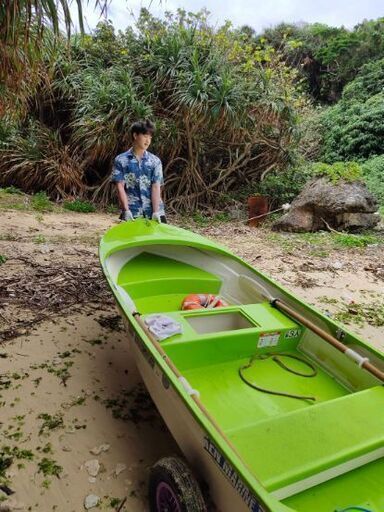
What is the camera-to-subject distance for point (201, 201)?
932cm

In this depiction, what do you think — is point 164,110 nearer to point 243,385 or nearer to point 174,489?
point 243,385

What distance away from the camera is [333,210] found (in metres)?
7.86

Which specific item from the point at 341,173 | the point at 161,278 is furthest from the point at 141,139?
the point at 341,173

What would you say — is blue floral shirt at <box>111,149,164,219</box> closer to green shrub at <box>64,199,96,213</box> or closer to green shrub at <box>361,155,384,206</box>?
green shrub at <box>64,199,96,213</box>

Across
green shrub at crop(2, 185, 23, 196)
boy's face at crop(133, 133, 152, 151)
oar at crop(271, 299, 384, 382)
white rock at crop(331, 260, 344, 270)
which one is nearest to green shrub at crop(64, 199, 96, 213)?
green shrub at crop(2, 185, 23, 196)

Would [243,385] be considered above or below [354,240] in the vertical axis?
below

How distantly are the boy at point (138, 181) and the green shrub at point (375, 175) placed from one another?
300 inches

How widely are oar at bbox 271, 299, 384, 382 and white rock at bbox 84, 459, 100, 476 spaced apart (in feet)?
5.32

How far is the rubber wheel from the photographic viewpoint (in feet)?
5.72

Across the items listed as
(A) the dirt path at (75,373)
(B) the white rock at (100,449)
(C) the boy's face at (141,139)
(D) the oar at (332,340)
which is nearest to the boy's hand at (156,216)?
(C) the boy's face at (141,139)

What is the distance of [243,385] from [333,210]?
6133 mm

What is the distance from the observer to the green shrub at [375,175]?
10421mm

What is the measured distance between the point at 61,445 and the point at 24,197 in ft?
21.9

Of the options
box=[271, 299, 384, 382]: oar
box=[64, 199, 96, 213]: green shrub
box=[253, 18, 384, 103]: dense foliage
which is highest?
box=[253, 18, 384, 103]: dense foliage
